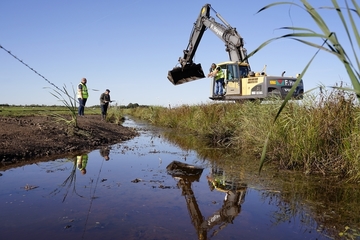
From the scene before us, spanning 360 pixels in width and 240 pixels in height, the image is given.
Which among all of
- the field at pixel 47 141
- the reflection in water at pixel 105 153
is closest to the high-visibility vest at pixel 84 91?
the field at pixel 47 141

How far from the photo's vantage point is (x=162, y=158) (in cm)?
721

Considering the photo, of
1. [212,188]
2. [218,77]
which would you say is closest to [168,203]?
[212,188]

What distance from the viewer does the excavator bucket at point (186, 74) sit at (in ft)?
49.8

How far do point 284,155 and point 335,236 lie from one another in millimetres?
3187

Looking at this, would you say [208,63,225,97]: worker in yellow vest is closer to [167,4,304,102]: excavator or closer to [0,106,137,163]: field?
[167,4,304,102]: excavator

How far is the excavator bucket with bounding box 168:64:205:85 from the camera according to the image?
15.2 meters

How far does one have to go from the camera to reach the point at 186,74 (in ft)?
50.6

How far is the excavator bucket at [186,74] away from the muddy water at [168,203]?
373 inches

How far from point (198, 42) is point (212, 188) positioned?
12291 mm

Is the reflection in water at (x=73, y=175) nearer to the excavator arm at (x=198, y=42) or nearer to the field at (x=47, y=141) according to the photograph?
the field at (x=47, y=141)

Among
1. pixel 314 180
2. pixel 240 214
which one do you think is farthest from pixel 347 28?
pixel 314 180

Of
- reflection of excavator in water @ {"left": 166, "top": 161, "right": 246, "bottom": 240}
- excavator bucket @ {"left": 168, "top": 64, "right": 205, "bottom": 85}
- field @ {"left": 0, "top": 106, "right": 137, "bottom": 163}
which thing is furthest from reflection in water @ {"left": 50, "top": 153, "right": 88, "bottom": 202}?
excavator bucket @ {"left": 168, "top": 64, "right": 205, "bottom": 85}

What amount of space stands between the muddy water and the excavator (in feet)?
23.8

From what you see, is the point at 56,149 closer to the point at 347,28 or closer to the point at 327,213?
the point at 327,213
